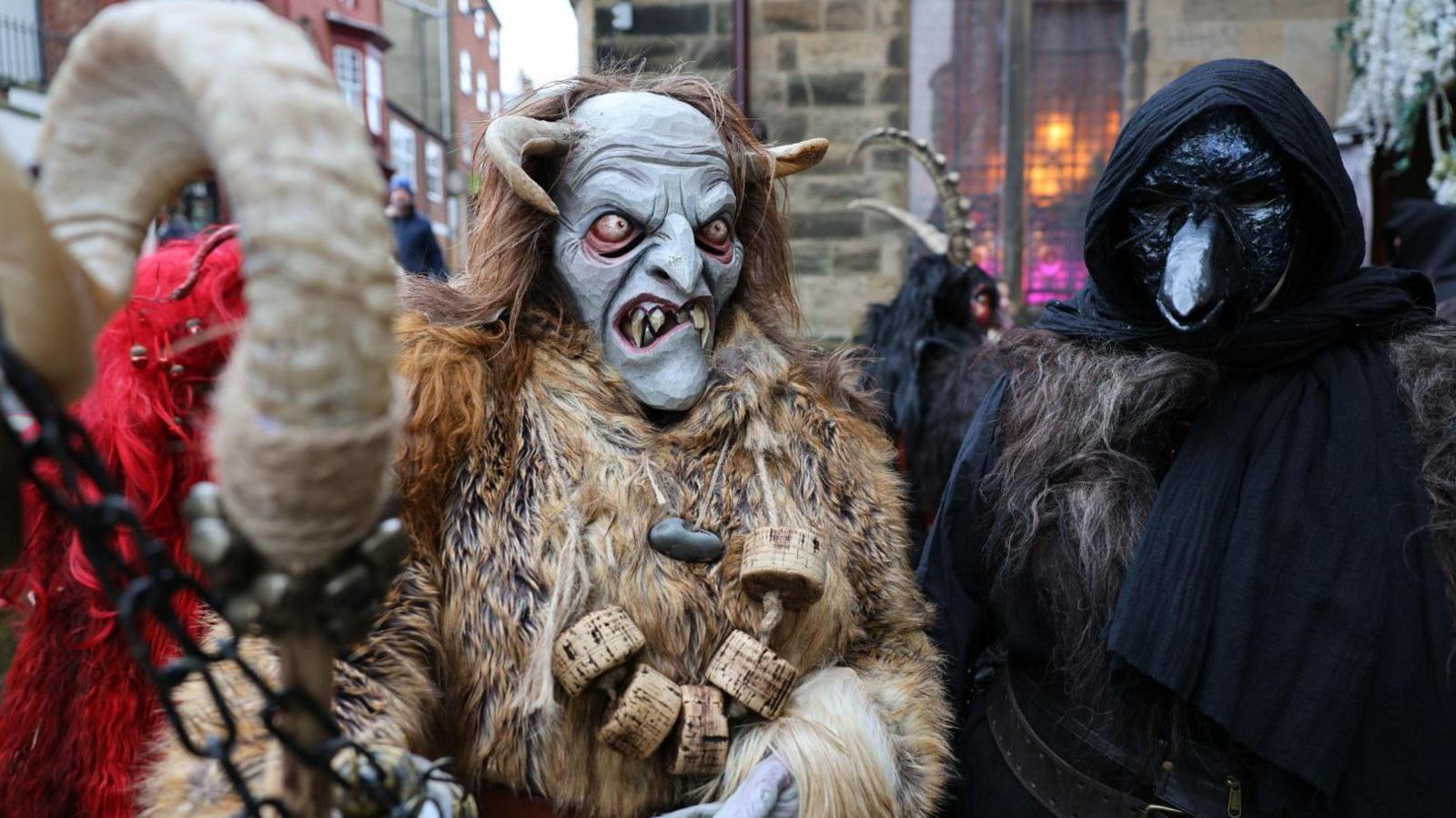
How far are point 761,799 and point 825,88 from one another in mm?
5848

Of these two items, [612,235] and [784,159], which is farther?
[784,159]

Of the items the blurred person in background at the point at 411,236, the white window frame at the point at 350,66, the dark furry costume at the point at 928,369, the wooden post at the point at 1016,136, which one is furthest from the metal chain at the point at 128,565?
the white window frame at the point at 350,66

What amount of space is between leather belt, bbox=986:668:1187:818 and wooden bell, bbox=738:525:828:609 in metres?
0.53

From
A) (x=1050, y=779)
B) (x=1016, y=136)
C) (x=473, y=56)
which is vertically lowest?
(x=1050, y=779)

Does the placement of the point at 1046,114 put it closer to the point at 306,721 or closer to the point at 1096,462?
the point at 1096,462

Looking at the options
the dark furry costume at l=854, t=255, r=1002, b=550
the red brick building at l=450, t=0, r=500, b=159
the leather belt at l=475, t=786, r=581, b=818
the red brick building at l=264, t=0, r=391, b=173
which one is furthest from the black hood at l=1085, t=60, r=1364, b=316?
the red brick building at l=264, t=0, r=391, b=173

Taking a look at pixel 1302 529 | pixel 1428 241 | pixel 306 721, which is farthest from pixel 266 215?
pixel 1428 241

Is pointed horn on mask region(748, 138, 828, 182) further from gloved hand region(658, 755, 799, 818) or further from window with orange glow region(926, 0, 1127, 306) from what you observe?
window with orange glow region(926, 0, 1127, 306)

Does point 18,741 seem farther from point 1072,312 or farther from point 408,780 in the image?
→ point 1072,312

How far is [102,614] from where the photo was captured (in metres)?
1.67

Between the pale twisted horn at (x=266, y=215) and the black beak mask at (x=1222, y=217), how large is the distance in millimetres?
1331

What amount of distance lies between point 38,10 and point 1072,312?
14.2 metres

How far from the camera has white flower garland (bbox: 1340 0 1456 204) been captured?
5066 millimetres

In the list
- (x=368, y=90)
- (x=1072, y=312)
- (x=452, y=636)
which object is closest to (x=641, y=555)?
(x=452, y=636)
